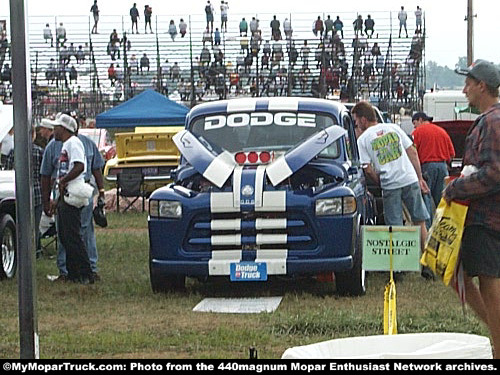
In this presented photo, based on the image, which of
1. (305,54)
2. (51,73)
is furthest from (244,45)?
(51,73)

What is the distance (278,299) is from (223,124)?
216 centimetres

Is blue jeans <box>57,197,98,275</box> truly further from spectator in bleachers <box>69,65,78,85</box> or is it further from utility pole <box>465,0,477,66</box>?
spectator in bleachers <box>69,65,78,85</box>

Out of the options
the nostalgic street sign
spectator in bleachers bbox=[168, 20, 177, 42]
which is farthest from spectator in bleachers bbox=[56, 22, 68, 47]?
the nostalgic street sign

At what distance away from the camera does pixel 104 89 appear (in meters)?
44.9

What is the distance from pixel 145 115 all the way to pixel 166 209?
16.7 m

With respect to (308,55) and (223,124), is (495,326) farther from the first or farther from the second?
(308,55)

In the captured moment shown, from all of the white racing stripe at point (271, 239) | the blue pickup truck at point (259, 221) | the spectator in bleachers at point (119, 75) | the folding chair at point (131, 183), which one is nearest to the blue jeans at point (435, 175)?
the blue pickup truck at point (259, 221)

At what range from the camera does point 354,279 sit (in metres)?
10.3

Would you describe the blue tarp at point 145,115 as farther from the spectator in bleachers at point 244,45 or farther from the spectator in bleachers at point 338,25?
the spectator in bleachers at point 338,25

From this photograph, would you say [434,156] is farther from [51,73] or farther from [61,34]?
[61,34]

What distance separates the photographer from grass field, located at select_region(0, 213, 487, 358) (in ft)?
25.1

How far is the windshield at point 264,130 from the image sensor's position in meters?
11.1

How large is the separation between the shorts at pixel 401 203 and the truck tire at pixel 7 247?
4288mm
